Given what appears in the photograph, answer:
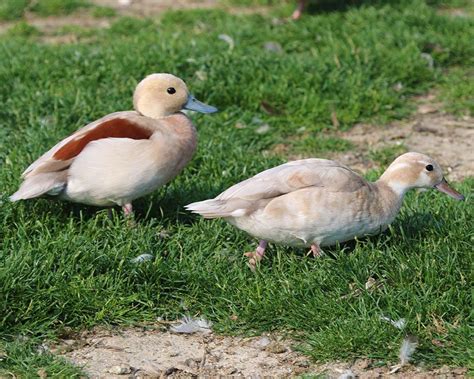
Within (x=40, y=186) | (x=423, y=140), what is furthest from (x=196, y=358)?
(x=423, y=140)

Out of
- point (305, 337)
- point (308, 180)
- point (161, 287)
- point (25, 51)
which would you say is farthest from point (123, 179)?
point (25, 51)

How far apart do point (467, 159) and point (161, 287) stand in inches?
122

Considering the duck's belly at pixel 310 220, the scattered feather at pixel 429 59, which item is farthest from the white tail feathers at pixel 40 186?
the scattered feather at pixel 429 59

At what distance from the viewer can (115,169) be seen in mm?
5629

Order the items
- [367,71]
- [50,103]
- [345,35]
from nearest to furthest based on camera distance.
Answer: [50,103]
[367,71]
[345,35]

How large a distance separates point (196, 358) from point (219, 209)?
0.86m

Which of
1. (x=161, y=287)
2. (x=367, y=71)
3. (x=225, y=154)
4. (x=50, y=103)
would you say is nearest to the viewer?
(x=161, y=287)

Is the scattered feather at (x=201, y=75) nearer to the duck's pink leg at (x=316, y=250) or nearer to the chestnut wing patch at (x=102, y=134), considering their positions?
the chestnut wing patch at (x=102, y=134)

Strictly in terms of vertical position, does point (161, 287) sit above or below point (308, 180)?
below

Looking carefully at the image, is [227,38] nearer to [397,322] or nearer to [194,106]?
[194,106]

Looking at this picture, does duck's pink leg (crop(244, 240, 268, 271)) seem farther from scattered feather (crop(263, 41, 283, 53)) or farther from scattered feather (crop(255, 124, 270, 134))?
scattered feather (crop(263, 41, 283, 53))

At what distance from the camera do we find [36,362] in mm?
4582

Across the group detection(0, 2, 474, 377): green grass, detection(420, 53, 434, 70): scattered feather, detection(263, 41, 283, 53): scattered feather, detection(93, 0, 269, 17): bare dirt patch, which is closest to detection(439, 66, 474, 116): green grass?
detection(0, 2, 474, 377): green grass

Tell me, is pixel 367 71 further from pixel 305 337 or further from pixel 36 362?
pixel 36 362
